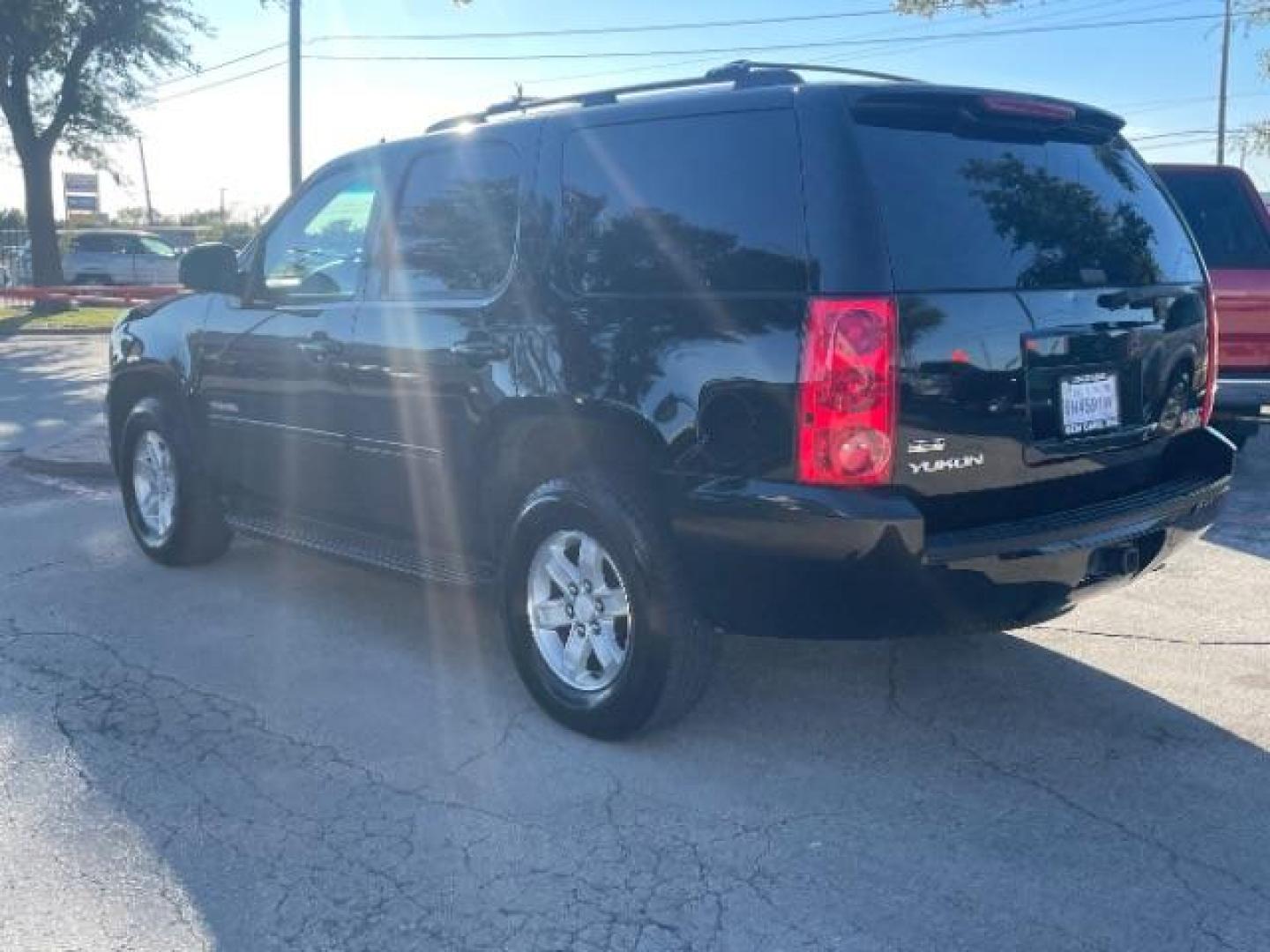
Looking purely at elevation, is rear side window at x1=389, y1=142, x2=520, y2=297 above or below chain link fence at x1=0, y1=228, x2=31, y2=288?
above

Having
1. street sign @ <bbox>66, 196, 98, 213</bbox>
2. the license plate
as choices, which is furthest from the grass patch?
street sign @ <bbox>66, 196, 98, 213</bbox>

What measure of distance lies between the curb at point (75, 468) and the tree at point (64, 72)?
16514mm

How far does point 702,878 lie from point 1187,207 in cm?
723

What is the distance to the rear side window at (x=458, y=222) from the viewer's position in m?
4.48

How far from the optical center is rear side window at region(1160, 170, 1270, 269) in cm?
878

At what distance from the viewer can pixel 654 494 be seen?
3.88m

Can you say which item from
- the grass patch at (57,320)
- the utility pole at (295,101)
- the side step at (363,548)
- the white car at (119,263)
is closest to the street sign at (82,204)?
the white car at (119,263)

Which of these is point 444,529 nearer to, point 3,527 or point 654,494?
point 654,494

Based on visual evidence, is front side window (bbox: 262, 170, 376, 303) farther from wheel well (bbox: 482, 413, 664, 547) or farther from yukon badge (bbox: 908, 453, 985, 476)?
yukon badge (bbox: 908, 453, 985, 476)

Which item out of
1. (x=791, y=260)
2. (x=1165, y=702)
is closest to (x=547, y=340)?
(x=791, y=260)

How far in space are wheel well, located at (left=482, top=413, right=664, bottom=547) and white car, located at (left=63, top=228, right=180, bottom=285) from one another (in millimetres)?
28893

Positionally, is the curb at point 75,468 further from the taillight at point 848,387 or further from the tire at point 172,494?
the taillight at point 848,387

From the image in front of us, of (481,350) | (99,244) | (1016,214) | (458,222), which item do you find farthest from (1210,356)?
(99,244)

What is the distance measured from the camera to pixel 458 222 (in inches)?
185
